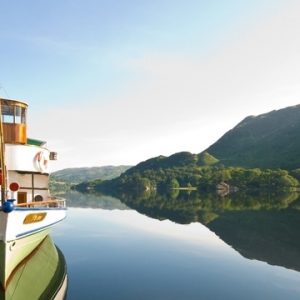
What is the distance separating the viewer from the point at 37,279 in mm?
23562

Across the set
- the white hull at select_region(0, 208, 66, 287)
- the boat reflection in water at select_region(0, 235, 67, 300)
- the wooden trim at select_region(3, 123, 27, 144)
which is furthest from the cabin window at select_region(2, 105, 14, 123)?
the boat reflection in water at select_region(0, 235, 67, 300)

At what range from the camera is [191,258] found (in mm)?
33156

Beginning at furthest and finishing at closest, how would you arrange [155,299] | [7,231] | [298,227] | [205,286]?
1. [298,227]
2. [205,286]
3. [155,299]
4. [7,231]

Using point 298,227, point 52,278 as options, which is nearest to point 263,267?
point 52,278

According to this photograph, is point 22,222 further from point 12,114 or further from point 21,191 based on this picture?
point 12,114

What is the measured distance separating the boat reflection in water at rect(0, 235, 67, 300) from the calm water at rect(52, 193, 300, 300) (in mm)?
829

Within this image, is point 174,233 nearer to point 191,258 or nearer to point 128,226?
point 128,226

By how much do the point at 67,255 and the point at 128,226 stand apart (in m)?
23.5

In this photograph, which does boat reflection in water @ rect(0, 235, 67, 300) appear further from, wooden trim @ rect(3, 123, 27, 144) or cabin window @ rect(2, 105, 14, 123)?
cabin window @ rect(2, 105, 14, 123)

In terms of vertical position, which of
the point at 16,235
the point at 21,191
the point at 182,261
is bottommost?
the point at 182,261

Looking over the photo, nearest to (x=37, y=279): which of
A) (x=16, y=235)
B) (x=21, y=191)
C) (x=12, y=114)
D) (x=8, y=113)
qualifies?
(x=16, y=235)

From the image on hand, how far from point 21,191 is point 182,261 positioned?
623 inches

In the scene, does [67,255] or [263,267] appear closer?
[263,267]

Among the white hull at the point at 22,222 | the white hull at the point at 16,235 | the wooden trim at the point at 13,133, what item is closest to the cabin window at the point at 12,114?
the wooden trim at the point at 13,133
